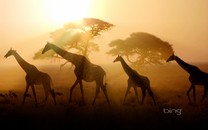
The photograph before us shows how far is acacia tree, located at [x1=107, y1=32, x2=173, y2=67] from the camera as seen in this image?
36.1 metres

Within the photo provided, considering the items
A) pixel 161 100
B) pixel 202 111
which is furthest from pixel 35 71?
pixel 202 111

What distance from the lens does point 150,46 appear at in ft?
118

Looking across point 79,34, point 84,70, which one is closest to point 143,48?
point 79,34

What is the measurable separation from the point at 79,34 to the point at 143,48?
5.90 meters

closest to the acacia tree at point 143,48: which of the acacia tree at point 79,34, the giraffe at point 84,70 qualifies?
the acacia tree at point 79,34

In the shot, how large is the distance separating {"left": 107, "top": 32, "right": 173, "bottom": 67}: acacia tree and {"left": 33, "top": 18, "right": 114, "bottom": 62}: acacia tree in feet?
11.6

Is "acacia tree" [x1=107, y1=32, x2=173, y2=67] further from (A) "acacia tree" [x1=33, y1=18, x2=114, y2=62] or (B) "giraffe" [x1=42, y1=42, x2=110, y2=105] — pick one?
(B) "giraffe" [x1=42, y1=42, x2=110, y2=105]

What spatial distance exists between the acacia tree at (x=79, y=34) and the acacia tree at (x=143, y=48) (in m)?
3.55

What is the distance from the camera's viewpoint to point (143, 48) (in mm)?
36000

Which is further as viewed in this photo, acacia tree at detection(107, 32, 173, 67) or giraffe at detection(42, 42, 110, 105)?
acacia tree at detection(107, 32, 173, 67)

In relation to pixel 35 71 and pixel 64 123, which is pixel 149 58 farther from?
pixel 64 123

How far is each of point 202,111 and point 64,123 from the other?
5.09 metres

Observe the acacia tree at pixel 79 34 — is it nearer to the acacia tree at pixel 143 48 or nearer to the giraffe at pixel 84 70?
the acacia tree at pixel 143 48

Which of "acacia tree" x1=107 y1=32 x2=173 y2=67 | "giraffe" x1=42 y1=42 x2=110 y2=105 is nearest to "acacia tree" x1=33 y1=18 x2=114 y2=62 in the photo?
"acacia tree" x1=107 y1=32 x2=173 y2=67
